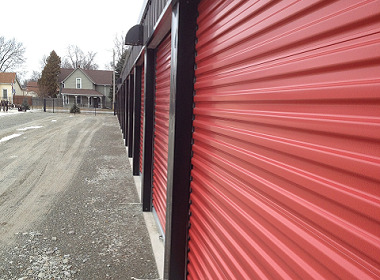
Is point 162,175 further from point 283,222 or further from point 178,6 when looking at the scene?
point 283,222

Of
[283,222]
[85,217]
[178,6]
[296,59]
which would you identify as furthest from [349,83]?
[85,217]

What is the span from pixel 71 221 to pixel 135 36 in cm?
364

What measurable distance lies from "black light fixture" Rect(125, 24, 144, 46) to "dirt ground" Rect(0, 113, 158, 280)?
304 cm

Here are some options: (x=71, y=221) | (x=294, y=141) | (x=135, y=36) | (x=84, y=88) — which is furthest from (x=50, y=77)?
(x=294, y=141)

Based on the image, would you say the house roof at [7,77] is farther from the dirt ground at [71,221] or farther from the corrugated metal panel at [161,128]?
the corrugated metal panel at [161,128]

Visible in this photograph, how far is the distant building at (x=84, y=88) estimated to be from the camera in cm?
5600

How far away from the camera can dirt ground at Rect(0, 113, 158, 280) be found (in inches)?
143

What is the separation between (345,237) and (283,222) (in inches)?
15.1

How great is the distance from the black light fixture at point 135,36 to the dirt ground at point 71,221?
3.04m

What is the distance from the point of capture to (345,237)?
108 centimetres

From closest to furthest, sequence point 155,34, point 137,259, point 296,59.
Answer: point 296,59, point 137,259, point 155,34

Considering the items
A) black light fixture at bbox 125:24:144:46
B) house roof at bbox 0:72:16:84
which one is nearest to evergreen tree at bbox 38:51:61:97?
house roof at bbox 0:72:16:84

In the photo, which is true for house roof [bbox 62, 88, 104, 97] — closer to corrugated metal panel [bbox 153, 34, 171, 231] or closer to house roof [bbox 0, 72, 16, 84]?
house roof [bbox 0, 72, 16, 84]

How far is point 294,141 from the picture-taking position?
137 centimetres
